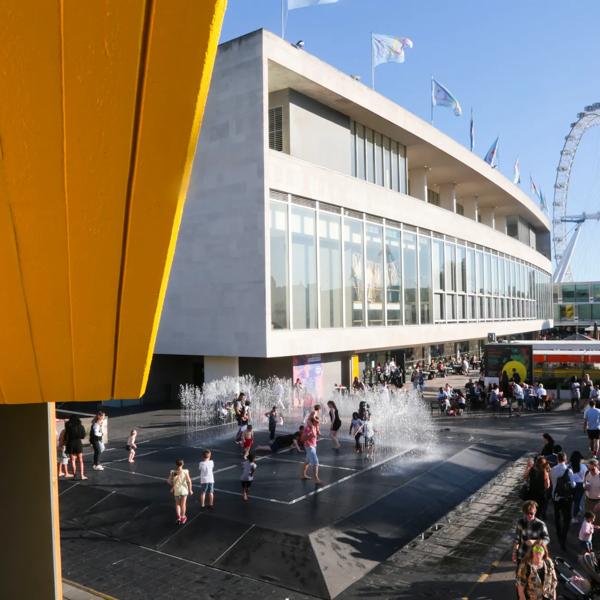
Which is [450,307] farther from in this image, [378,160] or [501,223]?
[501,223]

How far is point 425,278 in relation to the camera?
40375 mm

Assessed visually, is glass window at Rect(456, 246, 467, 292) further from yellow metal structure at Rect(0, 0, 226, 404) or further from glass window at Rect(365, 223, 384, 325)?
yellow metal structure at Rect(0, 0, 226, 404)

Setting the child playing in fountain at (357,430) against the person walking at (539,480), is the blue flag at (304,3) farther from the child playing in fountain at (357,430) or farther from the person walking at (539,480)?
the person walking at (539,480)

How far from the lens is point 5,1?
1.73 metres

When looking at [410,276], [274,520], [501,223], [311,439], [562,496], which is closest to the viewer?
[562,496]

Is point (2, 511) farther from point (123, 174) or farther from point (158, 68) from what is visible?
point (158, 68)

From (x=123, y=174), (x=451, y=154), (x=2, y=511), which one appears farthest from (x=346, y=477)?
(x=451, y=154)

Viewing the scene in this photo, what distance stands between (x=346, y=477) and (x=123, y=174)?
12798 millimetres

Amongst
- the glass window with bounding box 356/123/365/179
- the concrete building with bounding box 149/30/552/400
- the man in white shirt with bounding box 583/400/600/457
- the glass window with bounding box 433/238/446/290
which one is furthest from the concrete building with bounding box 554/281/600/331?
the man in white shirt with bounding box 583/400/600/457

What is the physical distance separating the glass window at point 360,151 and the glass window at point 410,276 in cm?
531

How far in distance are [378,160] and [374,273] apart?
8.00 m

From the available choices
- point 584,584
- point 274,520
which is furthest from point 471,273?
point 584,584

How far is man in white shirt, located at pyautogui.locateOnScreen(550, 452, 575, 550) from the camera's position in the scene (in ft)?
33.7

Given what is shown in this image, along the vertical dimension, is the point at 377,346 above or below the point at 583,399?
above
